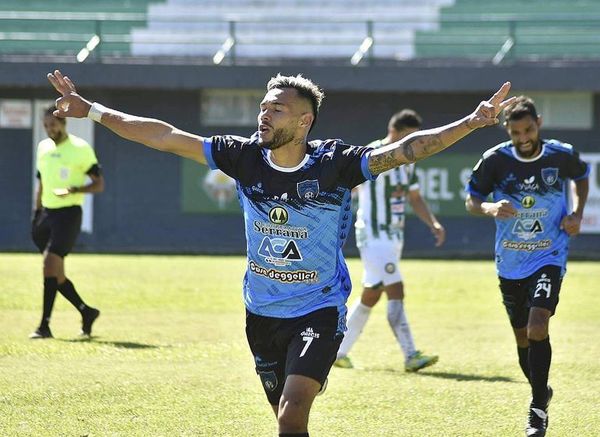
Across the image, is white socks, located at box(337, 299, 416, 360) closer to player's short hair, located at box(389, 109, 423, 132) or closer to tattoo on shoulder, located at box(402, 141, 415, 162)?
player's short hair, located at box(389, 109, 423, 132)

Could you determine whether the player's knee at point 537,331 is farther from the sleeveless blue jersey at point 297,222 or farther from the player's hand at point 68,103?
the player's hand at point 68,103

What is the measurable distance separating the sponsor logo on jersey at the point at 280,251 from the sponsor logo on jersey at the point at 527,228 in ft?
9.08

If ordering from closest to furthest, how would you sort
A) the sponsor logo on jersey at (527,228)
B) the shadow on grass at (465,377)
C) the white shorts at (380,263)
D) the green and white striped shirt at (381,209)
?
1. the sponsor logo on jersey at (527,228)
2. the shadow on grass at (465,377)
3. the white shorts at (380,263)
4. the green and white striped shirt at (381,209)

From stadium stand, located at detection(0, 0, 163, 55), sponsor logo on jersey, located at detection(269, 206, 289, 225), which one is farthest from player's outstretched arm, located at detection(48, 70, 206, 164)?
stadium stand, located at detection(0, 0, 163, 55)

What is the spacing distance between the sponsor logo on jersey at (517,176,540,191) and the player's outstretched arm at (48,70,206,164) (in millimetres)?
2959

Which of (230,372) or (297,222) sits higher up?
(297,222)

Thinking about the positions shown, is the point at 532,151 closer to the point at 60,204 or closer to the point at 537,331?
the point at 537,331

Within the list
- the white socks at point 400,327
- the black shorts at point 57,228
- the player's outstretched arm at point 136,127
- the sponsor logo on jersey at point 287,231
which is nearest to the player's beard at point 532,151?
the white socks at point 400,327

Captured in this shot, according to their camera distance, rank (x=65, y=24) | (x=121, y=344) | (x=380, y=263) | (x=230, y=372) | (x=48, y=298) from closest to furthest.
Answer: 1. (x=230, y=372)
2. (x=380, y=263)
3. (x=121, y=344)
4. (x=48, y=298)
5. (x=65, y=24)

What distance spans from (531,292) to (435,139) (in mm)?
2650

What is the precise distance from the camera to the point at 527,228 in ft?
26.8

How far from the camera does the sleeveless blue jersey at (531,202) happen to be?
8.13 metres

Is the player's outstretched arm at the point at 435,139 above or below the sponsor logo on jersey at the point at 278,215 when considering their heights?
above

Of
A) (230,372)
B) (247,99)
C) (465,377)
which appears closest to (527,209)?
(465,377)
